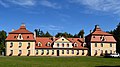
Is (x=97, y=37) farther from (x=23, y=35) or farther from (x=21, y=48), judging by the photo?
(x=21, y=48)

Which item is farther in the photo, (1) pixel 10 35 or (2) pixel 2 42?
(2) pixel 2 42

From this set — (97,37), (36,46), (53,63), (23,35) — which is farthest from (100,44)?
(53,63)

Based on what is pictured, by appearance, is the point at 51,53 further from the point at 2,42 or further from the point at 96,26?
the point at 2,42

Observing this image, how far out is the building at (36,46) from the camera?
259 feet

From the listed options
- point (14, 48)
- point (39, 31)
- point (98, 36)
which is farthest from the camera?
point (39, 31)

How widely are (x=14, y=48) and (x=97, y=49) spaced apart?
26.5 m

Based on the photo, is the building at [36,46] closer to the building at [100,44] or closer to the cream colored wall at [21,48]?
the cream colored wall at [21,48]

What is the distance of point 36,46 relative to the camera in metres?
80.9

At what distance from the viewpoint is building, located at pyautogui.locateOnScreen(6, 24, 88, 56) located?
79062 millimetres

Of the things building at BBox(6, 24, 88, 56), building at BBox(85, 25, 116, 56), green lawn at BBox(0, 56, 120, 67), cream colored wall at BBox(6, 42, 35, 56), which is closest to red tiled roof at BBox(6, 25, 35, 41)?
building at BBox(6, 24, 88, 56)

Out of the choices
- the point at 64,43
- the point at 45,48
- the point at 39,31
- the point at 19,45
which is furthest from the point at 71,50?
the point at 39,31

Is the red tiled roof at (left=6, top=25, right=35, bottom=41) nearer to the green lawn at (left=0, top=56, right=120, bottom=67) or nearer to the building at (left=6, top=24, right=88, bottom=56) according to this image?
the building at (left=6, top=24, right=88, bottom=56)

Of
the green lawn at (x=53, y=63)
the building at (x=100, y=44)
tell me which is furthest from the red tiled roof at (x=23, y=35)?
the green lawn at (x=53, y=63)

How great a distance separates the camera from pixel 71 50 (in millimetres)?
81812
